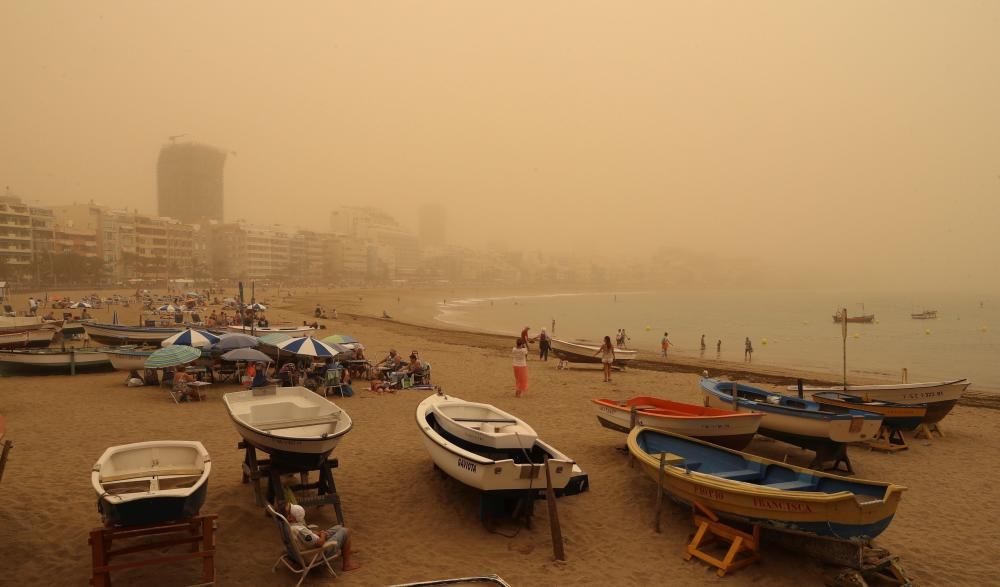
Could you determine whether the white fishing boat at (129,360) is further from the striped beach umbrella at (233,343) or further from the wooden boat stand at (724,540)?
the wooden boat stand at (724,540)

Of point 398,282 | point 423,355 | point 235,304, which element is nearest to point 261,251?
point 398,282

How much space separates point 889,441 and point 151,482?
13600mm

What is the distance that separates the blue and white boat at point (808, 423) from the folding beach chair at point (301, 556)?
8.27 m

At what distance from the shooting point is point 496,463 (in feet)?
23.8

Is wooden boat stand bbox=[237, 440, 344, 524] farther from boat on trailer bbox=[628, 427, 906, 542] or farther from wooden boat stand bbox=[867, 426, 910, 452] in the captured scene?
wooden boat stand bbox=[867, 426, 910, 452]

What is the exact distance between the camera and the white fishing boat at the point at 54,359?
17.3 meters

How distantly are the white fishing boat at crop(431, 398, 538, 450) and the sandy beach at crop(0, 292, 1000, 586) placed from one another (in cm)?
99

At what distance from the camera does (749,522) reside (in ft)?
23.1

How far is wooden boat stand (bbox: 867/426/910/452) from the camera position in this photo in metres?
11.9

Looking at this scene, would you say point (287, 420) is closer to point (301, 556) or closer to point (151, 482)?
point (151, 482)

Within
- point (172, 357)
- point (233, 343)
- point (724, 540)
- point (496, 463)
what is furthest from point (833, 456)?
point (172, 357)

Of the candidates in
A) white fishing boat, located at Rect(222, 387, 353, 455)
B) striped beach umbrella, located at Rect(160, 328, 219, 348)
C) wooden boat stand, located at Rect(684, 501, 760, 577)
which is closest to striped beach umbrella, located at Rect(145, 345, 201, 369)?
striped beach umbrella, located at Rect(160, 328, 219, 348)

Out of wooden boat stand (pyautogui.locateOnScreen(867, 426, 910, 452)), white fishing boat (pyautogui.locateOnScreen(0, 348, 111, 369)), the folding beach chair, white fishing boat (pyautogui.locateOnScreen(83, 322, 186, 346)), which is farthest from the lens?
white fishing boat (pyautogui.locateOnScreen(83, 322, 186, 346))

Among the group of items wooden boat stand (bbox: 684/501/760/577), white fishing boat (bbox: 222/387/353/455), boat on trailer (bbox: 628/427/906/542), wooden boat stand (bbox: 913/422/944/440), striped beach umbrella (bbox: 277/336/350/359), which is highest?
striped beach umbrella (bbox: 277/336/350/359)
